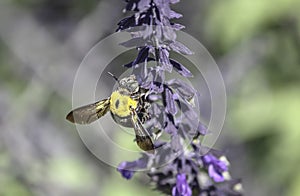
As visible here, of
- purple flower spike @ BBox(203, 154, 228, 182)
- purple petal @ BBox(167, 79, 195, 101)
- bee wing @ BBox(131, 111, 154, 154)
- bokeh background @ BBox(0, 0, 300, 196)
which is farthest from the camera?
bokeh background @ BBox(0, 0, 300, 196)

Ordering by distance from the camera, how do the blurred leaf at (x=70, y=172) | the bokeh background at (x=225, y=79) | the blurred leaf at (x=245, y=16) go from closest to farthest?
1. the blurred leaf at (x=70, y=172)
2. the bokeh background at (x=225, y=79)
3. the blurred leaf at (x=245, y=16)

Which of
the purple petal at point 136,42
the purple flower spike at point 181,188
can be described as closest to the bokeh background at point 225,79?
the purple flower spike at point 181,188

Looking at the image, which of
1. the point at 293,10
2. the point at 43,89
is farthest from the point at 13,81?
the point at 293,10

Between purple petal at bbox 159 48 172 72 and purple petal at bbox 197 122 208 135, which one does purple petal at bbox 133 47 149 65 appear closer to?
purple petal at bbox 159 48 172 72

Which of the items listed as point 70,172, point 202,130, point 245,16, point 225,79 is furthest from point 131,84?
point 245,16

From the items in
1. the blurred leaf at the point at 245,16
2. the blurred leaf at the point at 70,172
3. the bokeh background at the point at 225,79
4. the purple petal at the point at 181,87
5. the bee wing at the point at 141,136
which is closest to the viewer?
the bee wing at the point at 141,136

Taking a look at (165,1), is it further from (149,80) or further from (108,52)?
(108,52)

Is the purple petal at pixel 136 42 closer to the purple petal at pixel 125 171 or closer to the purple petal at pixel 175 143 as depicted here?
the purple petal at pixel 175 143

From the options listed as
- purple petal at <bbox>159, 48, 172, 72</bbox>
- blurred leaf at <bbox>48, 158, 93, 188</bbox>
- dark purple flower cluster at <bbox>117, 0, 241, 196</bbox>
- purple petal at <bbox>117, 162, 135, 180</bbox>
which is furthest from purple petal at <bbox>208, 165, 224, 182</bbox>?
blurred leaf at <bbox>48, 158, 93, 188</bbox>
